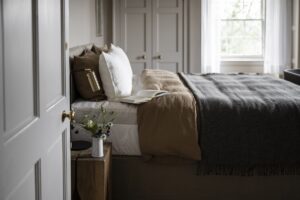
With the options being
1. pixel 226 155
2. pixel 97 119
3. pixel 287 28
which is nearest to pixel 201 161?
pixel 226 155

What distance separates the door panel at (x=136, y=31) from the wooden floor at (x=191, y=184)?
397 cm

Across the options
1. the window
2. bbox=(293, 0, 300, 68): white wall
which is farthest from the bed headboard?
bbox=(293, 0, 300, 68): white wall

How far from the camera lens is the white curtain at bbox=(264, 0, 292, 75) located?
266 inches

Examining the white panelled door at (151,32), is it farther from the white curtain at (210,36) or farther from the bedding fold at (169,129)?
the bedding fold at (169,129)

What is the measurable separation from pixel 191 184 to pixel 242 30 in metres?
4.64

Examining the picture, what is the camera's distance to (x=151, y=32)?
6.86 meters

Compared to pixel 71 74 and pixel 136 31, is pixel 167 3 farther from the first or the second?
pixel 71 74

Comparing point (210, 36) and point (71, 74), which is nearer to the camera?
point (71, 74)

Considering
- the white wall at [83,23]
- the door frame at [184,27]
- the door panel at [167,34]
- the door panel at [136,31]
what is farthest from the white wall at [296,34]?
the white wall at [83,23]

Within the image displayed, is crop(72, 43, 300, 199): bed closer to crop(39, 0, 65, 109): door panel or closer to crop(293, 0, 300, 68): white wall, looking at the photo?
crop(39, 0, 65, 109): door panel

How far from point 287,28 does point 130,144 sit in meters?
4.69

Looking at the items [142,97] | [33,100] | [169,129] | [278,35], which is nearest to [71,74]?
[142,97]

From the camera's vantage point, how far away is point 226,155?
2984 millimetres

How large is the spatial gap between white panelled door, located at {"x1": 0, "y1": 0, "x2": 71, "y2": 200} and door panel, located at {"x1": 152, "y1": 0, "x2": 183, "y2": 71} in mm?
4967
